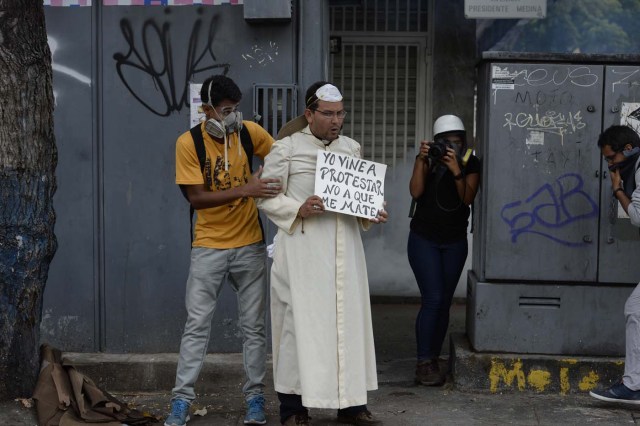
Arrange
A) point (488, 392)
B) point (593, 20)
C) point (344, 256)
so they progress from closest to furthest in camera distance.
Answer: point (344, 256) < point (488, 392) < point (593, 20)

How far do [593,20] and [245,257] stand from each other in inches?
184

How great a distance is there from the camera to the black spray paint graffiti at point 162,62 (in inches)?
260

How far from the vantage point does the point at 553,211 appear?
20.5ft

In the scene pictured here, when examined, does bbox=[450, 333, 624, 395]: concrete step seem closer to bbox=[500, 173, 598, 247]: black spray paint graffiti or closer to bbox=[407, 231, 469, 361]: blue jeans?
bbox=[407, 231, 469, 361]: blue jeans

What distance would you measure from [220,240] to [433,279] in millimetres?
1552

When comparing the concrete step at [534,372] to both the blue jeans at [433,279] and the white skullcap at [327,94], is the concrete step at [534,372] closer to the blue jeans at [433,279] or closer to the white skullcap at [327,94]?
the blue jeans at [433,279]

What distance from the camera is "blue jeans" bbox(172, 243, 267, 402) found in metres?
5.54

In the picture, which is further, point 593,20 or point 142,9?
point 593,20

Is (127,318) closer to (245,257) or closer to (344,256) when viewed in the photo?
(245,257)

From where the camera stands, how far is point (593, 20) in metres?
8.89

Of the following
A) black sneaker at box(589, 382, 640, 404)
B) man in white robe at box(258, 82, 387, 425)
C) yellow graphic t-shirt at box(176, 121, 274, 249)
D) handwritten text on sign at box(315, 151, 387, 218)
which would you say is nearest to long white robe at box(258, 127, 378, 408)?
man in white robe at box(258, 82, 387, 425)

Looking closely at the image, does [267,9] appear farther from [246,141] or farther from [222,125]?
→ [222,125]

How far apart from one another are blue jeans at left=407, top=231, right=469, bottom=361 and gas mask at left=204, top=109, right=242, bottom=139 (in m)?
1.59

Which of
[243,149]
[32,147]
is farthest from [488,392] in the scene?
[32,147]
